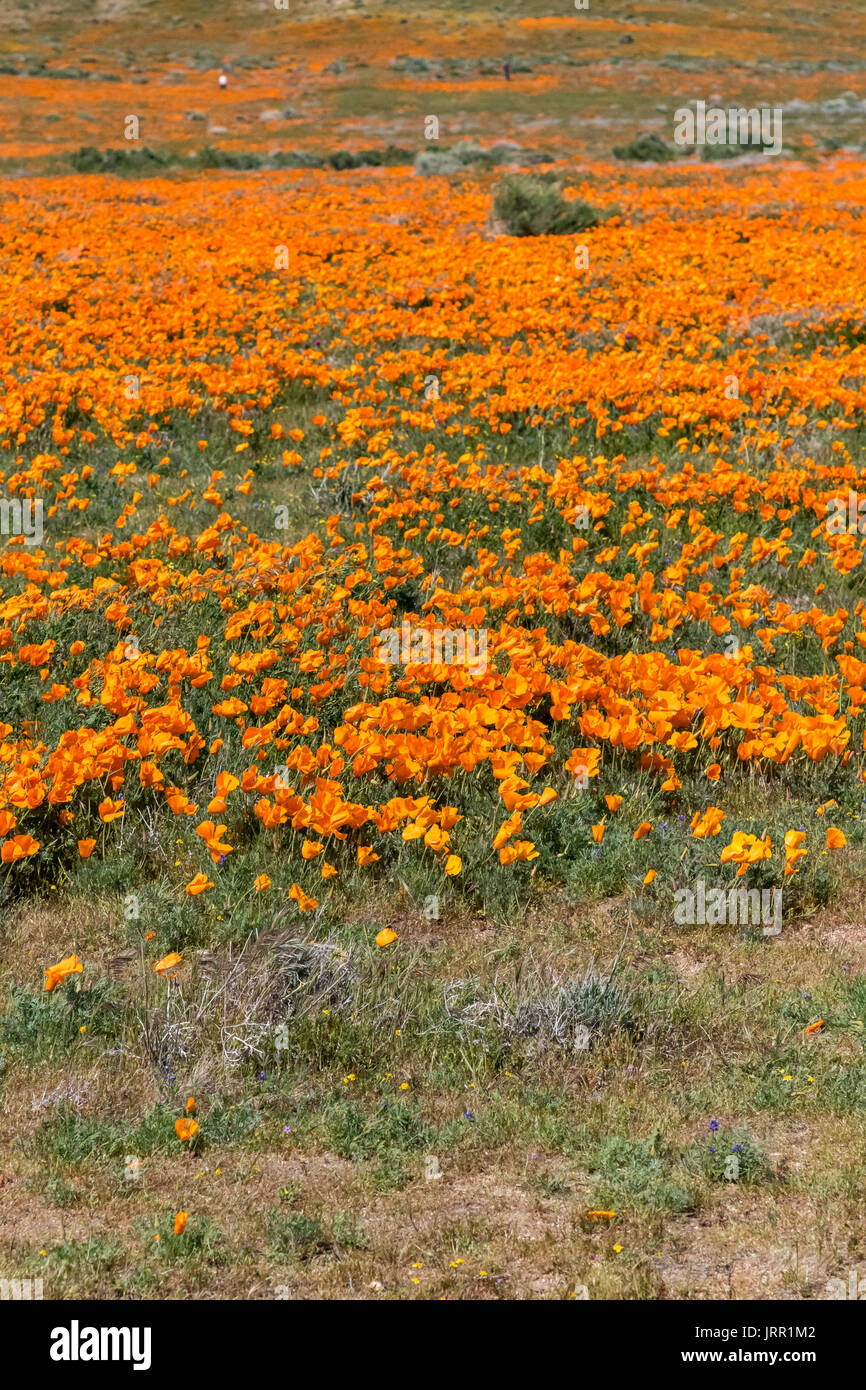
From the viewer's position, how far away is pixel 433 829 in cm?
461

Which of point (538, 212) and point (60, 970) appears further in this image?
point (538, 212)

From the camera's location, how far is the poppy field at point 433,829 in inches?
129

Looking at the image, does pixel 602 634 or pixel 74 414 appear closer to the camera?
pixel 602 634

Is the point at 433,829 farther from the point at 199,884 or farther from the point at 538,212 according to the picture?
the point at 538,212

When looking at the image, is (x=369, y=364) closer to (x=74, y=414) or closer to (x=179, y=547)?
(x=74, y=414)

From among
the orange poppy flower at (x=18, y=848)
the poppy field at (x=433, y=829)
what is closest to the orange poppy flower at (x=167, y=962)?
the poppy field at (x=433, y=829)

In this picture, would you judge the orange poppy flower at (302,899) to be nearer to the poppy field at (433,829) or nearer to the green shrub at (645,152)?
the poppy field at (433,829)

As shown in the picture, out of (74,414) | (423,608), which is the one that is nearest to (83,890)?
(423,608)

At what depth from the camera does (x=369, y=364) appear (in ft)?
39.8

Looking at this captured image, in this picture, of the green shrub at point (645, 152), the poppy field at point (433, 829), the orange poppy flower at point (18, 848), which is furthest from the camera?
the green shrub at point (645, 152)

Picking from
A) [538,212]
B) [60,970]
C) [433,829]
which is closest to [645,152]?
[538,212]

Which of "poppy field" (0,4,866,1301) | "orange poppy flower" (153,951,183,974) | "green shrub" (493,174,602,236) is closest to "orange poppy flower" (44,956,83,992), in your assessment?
"poppy field" (0,4,866,1301)

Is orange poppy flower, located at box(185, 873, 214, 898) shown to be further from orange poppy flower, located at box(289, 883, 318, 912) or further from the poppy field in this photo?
orange poppy flower, located at box(289, 883, 318, 912)

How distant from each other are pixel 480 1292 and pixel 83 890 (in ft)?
7.64
